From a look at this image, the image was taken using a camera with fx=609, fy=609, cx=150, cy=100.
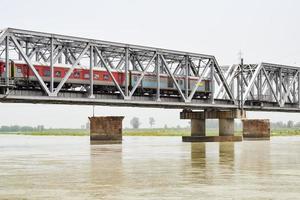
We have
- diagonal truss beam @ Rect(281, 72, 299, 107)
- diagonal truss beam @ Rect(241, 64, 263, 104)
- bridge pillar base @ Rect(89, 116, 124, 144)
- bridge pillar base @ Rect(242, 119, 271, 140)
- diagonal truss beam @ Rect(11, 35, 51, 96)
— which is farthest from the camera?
diagonal truss beam @ Rect(281, 72, 299, 107)

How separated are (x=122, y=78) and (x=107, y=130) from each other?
39.5 feet

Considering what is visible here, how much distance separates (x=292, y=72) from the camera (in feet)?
375

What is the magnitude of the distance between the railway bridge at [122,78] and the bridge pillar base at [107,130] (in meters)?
5.71

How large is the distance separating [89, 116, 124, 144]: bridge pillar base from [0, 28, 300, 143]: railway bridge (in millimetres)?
5715

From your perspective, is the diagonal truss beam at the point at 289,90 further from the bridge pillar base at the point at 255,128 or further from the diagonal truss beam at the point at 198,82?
the diagonal truss beam at the point at 198,82

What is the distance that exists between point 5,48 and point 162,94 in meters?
30.1

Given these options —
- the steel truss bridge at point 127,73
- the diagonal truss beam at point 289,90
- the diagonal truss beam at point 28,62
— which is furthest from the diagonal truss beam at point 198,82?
the diagonal truss beam at point 289,90

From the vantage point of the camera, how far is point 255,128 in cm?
10662

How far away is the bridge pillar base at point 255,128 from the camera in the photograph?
10576 cm

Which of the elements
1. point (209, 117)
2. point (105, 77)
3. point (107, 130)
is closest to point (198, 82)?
point (209, 117)

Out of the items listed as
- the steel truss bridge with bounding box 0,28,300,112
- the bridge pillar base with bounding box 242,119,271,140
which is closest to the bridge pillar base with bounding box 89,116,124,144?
the steel truss bridge with bounding box 0,28,300,112

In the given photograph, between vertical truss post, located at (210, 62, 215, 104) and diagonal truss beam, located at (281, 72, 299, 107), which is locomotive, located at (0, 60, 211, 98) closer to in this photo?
vertical truss post, located at (210, 62, 215, 104)

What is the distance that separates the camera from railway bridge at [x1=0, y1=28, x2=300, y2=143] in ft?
194

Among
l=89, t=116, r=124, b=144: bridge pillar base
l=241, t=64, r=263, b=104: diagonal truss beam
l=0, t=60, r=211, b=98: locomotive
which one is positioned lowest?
l=89, t=116, r=124, b=144: bridge pillar base
